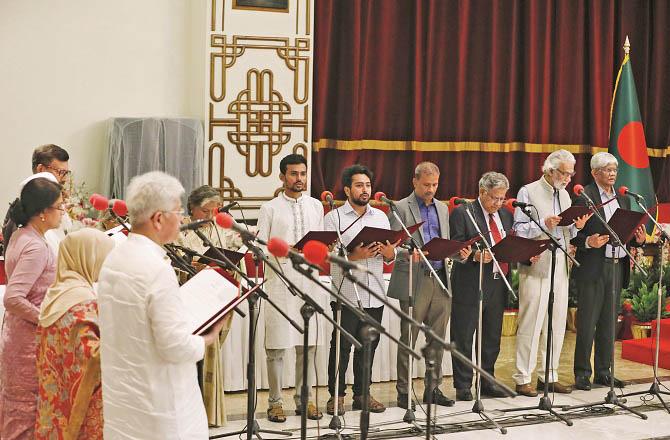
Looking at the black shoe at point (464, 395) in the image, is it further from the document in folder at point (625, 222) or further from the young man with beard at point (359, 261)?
the document in folder at point (625, 222)

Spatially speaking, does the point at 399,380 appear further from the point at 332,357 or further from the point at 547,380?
the point at 547,380

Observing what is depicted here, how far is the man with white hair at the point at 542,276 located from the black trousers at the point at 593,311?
192 millimetres

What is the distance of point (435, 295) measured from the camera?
5.88 metres

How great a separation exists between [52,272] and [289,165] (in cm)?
207

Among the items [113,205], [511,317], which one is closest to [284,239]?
[113,205]

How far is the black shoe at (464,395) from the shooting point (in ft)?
20.1

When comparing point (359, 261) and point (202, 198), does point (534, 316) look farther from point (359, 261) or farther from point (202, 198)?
point (202, 198)

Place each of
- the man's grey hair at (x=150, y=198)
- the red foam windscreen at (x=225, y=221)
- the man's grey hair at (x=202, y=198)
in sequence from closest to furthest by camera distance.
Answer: the man's grey hair at (x=150, y=198)
the red foam windscreen at (x=225, y=221)
the man's grey hair at (x=202, y=198)

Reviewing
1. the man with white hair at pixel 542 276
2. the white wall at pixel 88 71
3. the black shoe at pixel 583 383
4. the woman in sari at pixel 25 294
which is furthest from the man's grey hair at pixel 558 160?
the woman in sari at pixel 25 294

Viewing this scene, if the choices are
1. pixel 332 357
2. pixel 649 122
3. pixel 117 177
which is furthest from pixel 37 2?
pixel 649 122

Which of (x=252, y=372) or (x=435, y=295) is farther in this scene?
(x=435, y=295)

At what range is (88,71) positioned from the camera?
782 cm

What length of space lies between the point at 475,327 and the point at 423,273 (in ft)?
1.87

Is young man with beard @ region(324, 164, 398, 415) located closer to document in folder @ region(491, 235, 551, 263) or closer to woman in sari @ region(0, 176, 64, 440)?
document in folder @ region(491, 235, 551, 263)
